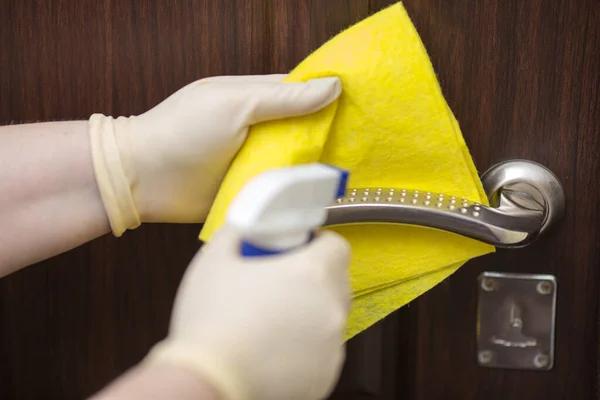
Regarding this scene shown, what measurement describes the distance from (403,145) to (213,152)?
0.37ft

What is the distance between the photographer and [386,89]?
1.23 feet

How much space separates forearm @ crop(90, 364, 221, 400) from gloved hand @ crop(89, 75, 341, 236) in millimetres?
169

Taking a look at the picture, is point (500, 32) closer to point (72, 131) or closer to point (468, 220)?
point (468, 220)

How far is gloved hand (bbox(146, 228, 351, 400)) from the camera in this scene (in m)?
0.27

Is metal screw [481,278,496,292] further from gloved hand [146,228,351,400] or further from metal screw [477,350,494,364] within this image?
gloved hand [146,228,351,400]

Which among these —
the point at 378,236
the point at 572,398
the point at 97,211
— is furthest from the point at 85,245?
the point at 572,398

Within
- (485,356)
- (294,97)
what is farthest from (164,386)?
(485,356)

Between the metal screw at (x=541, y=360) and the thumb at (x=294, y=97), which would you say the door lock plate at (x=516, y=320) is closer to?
the metal screw at (x=541, y=360)

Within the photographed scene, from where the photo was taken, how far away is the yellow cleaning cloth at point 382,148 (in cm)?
37

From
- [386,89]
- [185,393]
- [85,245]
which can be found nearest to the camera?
[185,393]

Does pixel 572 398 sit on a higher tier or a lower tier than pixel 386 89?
lower

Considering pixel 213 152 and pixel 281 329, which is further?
pixel 213 152

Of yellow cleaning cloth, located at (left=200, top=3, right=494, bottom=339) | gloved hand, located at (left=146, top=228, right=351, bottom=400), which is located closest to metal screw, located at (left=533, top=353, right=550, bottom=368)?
yellow cleaning cloth, located at (left=200, top=3, right=494, bottom=339)

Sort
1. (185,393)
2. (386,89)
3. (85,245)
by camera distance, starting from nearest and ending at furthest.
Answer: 1. (185,393)
2. (386,89)
3. (85,245)
